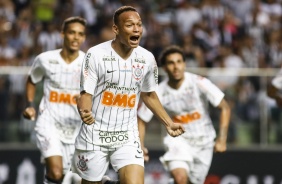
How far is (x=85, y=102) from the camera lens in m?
8.45

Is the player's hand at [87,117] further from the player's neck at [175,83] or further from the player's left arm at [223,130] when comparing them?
the player's neck at [175,83]

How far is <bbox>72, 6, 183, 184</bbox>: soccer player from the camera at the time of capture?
28.5 feet

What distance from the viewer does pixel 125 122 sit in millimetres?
8945

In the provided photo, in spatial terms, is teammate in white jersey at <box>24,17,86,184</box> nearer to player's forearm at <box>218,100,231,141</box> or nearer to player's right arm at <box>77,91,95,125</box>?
player's forearm at <box>218,100,231,141</box>

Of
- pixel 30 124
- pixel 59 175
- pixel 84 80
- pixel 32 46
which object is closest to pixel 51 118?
pixel 59 175

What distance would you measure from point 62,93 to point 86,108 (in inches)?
101

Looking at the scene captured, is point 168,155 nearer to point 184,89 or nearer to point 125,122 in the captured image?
point 184,89

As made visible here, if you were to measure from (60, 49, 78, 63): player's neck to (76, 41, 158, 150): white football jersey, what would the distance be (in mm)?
2075

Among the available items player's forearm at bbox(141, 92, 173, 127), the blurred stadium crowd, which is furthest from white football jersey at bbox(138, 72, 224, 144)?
the blurred stadium crowd

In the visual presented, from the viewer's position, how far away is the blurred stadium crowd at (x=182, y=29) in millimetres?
16984

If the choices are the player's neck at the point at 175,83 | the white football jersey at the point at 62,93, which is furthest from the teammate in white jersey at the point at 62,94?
the player's neck at the point at 175,83

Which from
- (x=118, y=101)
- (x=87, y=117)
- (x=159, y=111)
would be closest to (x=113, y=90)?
(x=118, y=101)

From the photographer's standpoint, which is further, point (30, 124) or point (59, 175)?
point (30, 124)

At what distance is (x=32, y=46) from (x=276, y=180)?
529 centimetres
